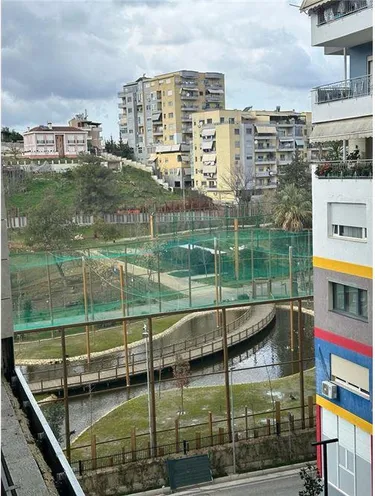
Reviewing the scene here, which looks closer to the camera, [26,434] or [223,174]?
[26,434]

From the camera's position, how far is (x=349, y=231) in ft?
8.86

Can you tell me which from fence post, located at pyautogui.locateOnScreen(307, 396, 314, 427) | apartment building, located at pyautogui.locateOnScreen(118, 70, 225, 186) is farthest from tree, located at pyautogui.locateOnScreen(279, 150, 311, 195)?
fence post, located at pyautogui.locateOnScreen(307, 396, 314, 427)

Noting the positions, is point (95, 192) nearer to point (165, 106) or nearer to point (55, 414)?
point (165, 106)

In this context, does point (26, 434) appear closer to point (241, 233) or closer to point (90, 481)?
point (90, 481)

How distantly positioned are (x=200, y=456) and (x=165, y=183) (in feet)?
46.1

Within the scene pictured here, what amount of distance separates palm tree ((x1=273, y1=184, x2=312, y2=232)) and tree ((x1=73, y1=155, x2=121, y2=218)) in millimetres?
3743

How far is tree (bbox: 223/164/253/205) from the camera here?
15.3m

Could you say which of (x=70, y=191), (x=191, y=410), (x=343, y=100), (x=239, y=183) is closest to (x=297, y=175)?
(x=239, y=183)

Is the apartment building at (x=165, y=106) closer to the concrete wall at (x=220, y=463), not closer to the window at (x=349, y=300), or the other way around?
the concrete wall at (x=220, y=463)

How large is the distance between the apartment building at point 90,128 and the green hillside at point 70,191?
10.4ft

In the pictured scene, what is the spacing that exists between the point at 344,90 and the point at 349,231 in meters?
0.71

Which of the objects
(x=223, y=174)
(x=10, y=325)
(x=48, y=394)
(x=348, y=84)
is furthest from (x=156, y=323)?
(x=223, y=174)

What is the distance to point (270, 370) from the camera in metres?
6.25

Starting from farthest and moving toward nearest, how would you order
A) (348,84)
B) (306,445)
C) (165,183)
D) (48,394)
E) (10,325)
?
(165,183), (48,394), (306,445), (348,84), (10,325)
